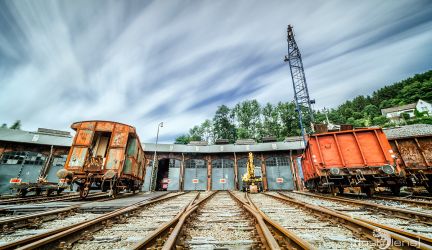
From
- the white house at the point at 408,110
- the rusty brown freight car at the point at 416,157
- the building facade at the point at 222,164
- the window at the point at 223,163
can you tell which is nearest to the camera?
the rusty brown freight car at the point at 416,157

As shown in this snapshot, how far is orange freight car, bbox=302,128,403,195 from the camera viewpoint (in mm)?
6371

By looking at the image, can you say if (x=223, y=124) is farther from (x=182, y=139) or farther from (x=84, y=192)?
(x=84, y=192)

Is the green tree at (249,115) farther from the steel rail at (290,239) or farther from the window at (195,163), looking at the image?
the steel rail at (290,239)

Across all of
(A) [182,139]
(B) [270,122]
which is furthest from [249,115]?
(A) [182,139]

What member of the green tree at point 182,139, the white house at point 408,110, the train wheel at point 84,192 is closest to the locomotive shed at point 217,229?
the train wheel at point 84,192

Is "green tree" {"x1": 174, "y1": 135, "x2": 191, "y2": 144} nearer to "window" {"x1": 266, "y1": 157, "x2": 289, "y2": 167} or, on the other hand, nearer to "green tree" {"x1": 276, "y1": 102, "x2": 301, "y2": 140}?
"green tree" {"x1": 276, "y1": 102, "x2": 301, "y2": 140}

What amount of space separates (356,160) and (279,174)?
13047 millimetres

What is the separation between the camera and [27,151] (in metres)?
15.6

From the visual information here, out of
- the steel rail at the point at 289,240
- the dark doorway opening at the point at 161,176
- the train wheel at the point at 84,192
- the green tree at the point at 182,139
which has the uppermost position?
the green tree at the point at 182,139

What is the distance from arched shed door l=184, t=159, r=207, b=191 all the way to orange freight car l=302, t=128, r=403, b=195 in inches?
571

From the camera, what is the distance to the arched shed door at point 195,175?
1981cm

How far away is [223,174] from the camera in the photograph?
65.8 ft

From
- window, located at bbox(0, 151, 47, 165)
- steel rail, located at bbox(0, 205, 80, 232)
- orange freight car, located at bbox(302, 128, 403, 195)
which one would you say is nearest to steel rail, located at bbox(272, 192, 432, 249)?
orange freight car, located at bbox(302, 128, 403, 195)

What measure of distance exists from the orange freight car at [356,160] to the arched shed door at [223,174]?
43.9 ft
